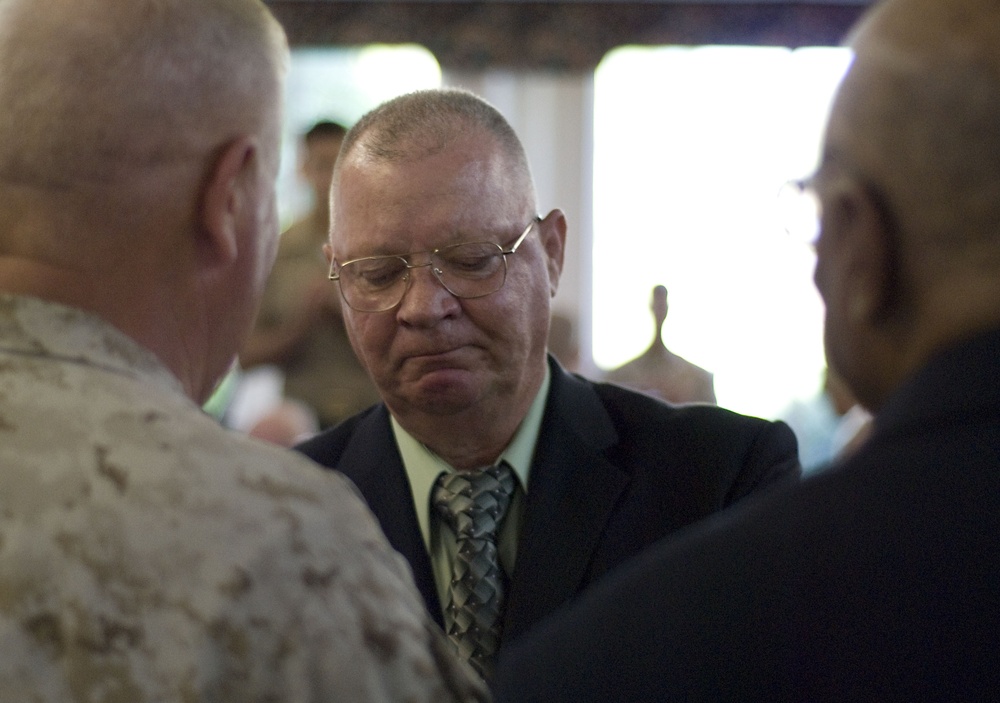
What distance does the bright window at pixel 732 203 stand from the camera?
761cm

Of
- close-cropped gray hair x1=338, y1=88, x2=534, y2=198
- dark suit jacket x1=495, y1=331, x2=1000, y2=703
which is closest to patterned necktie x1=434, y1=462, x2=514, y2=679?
close-cropped gray hair x1=338, y1=88, x2=534, y2=198

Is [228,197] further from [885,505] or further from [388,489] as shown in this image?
[388,489]

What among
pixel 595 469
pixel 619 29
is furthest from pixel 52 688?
pixel 619 29

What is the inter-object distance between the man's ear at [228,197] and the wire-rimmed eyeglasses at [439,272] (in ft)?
2.54

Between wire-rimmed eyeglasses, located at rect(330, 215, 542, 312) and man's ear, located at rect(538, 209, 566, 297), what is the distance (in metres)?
0.12

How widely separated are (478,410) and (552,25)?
6.09 meters

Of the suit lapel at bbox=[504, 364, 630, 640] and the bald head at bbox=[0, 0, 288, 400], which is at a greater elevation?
the bald head at bbox=[0, 0, 288, 400]

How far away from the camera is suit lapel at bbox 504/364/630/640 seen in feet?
5.92

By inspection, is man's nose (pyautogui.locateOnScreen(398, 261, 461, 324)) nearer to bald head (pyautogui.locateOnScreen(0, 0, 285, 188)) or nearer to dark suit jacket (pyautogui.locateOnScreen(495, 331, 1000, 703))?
bald head (pyautogui.locateOnScreen(0, 0, 285, 188))

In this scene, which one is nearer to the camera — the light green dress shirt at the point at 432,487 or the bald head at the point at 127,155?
the bald head at the point at 127,155

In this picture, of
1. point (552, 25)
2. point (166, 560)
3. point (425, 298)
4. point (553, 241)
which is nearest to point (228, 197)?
point (166, 560)

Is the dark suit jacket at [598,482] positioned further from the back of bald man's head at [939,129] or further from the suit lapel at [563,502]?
the back of bald man's head at [939,129]

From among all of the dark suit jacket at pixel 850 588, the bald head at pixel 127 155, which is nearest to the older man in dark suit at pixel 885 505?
the dark suit jacket at pixel 850 588

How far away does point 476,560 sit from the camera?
184 centimetres
